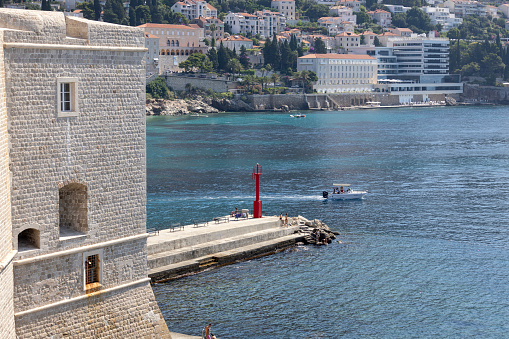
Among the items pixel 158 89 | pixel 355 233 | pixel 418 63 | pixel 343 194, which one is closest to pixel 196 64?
pixel 158 89

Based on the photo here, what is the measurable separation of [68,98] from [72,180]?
5.81 ft

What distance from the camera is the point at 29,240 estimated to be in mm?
15711

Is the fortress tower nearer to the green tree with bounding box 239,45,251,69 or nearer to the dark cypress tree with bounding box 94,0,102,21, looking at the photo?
the dark cypress tree with bounding box 94,0,102,21

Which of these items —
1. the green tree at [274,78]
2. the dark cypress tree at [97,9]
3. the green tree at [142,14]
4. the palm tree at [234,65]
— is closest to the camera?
the dark cypress tree at [97,9]

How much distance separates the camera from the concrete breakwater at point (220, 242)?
27828 millimetres

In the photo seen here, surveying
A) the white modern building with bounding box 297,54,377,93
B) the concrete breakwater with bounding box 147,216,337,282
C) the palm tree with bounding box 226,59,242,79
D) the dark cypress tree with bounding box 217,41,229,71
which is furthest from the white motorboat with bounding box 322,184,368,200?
the white modern building with bounding box 297,54,377,93

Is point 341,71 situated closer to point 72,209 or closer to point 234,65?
point 234,65

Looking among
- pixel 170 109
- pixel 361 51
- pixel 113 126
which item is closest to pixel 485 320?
pixel 113 126

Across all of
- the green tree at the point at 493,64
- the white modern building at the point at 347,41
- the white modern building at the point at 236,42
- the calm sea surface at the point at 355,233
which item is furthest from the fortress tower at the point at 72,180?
the green tree at the point at 493,64

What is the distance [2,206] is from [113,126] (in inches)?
142

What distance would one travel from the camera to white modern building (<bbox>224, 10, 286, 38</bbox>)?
187m

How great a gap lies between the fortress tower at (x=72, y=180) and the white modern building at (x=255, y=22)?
173 meters

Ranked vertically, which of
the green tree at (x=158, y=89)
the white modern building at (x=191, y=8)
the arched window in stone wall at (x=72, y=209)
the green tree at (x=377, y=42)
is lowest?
the arched window in stone wall at (x=72, y=209)

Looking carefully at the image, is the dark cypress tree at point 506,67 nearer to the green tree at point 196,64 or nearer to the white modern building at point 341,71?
the white modern building at point 341,71
